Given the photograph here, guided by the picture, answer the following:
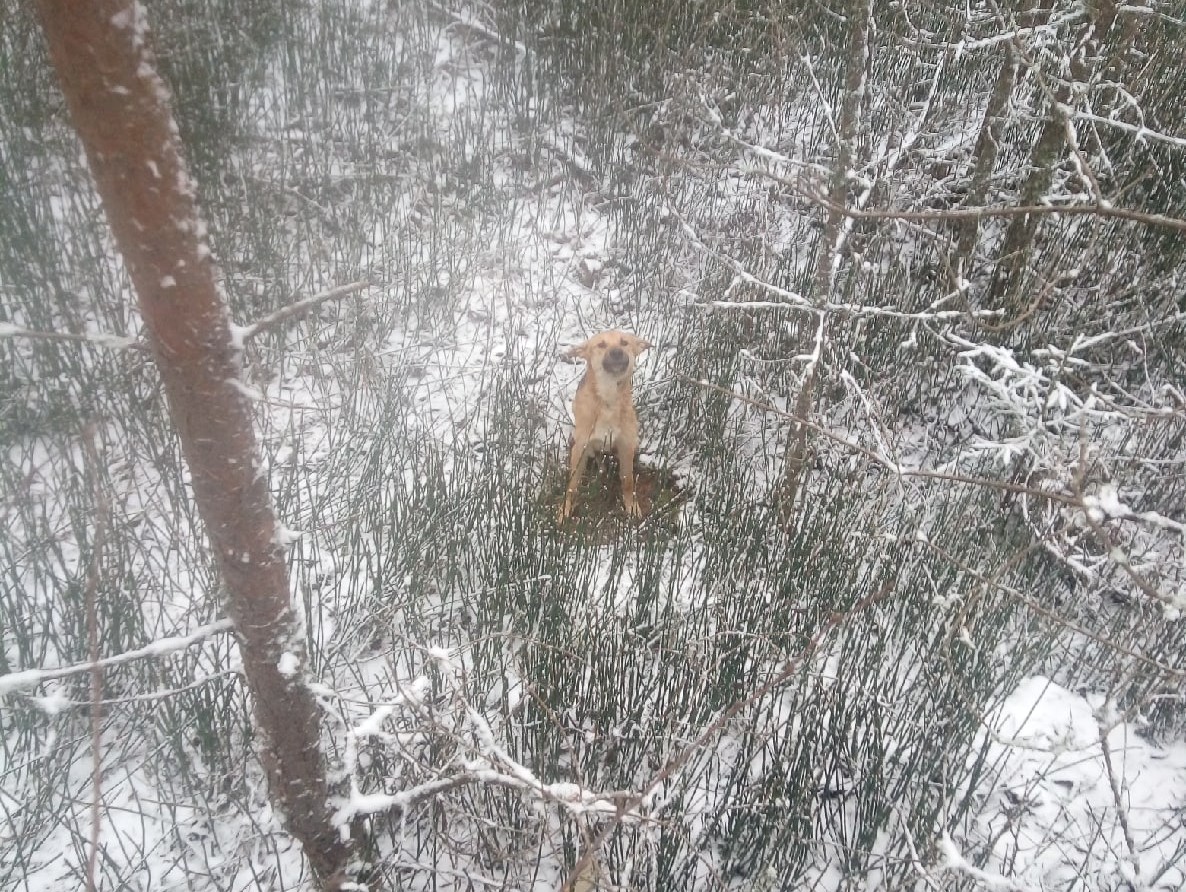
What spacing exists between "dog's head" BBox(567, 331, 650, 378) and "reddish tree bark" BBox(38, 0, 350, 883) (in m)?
2.07

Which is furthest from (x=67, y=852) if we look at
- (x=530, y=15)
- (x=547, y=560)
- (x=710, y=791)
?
(x=530, y=15)

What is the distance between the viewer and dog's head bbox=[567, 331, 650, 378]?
3.30 m

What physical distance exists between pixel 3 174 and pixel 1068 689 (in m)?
5.40

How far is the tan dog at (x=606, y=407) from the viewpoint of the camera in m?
3.34

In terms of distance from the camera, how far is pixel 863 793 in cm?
229

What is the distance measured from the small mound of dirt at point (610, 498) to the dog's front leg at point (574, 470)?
0.04m

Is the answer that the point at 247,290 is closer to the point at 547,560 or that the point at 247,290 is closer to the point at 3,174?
the point at 3,174

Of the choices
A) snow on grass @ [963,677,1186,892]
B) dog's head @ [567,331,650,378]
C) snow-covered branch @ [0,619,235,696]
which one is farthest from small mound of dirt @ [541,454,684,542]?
snow-covered branch @ [0,619,235,696]

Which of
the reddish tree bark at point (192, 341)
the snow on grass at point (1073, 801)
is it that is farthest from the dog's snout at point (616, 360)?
the reddish tree bark at point (192, 341)

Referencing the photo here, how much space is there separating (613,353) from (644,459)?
928mm

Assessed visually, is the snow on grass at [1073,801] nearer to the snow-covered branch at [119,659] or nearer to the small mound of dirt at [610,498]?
the small mound of dirt at [610,498]

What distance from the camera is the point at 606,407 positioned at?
135 inches

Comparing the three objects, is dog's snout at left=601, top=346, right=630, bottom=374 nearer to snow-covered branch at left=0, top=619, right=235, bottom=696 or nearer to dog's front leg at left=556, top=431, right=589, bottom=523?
dog's front leg at left=556, top=431, right=589, bottom=523

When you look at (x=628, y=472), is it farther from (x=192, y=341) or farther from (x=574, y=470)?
(x=192, y=341)
